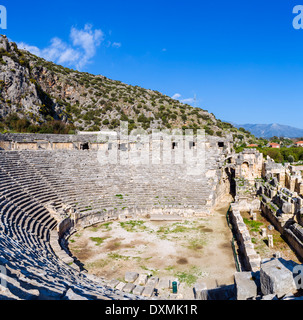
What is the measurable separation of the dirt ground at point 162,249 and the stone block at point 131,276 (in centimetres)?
37

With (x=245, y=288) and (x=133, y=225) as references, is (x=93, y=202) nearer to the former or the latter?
(x=133, y=225)

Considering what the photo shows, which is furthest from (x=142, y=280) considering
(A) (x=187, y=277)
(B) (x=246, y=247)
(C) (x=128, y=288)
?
(B) (x=246, y=247)

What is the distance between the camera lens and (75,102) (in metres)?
56.1

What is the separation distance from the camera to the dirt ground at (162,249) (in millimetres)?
10227

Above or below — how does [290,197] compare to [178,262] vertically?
above

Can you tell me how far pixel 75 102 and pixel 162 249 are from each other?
49880 mm

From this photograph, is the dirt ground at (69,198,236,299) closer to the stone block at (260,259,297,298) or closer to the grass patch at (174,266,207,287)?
the grass patch at (174,266,207,287)

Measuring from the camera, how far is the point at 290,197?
13906 millimetres

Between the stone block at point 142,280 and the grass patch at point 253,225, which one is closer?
the stone block at point 142,280

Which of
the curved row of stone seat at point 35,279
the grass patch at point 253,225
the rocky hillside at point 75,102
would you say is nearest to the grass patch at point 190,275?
the curved row of stone seat at point 35,279

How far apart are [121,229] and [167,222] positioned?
2875 millimetres

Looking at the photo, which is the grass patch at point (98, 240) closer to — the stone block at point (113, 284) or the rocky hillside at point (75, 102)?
the stone block at point (113, 284)
